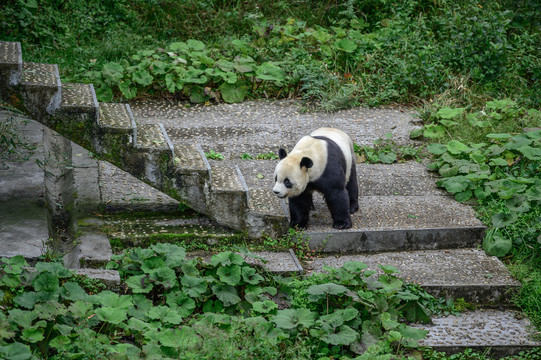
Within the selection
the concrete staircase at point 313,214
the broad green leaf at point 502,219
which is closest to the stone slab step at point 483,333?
the concrete staircase at point 313,214

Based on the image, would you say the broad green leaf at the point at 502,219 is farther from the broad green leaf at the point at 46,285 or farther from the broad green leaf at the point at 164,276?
the broad green leaf at the point at 46,285

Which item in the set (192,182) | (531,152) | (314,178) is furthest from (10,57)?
(531,152)

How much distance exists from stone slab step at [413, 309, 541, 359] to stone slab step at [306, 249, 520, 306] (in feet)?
0.63

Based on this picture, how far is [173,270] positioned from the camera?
4.88 metres

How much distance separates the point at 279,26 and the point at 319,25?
1015mm

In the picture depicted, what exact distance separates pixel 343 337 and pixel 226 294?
101 centimetres

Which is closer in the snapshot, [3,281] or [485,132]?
[3,281]

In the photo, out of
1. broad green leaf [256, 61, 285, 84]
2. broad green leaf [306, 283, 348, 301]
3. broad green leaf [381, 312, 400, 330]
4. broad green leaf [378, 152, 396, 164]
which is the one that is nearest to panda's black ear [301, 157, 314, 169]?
broad green leaf [306, 283, 348, 301]

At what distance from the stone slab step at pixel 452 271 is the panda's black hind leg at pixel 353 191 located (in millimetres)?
720

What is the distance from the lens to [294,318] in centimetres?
447

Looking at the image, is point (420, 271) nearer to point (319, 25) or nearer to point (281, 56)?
point (281, 56)

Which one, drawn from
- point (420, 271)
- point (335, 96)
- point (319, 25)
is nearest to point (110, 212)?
point (420, 271)

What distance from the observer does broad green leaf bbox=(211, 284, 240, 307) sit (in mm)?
4768

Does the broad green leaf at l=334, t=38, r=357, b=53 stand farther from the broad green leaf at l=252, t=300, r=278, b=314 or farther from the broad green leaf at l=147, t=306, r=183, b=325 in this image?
the broad green leaf at l=147, t=306, r=183, b=325
